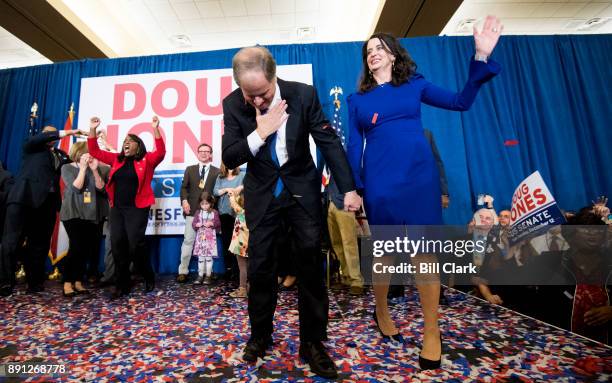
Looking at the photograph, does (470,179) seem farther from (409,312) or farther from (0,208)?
(0,208)

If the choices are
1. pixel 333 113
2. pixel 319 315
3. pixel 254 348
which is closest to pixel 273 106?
pixel 319 315

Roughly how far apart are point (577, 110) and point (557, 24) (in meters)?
1.86

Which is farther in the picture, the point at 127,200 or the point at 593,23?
the point at 593,23

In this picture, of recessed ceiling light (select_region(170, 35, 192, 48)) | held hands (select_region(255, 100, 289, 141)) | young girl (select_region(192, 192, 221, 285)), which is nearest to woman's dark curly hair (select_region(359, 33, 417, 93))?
held hands (select_region(255, 100, 289, 141))

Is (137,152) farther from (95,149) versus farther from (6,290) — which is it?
(6,290)

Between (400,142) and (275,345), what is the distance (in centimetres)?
136

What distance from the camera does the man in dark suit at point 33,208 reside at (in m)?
3.19

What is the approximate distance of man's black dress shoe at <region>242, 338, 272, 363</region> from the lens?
1562 millimetres

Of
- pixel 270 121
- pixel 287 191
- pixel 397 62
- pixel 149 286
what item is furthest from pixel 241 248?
pixel 397 62

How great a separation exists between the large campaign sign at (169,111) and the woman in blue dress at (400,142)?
3.29 m

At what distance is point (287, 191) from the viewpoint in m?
1.50

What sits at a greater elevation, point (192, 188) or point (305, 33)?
point (305, 33)

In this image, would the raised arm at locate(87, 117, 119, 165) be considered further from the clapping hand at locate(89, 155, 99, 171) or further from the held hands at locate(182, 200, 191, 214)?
the held hands at locate(182, 200, 191, 214)

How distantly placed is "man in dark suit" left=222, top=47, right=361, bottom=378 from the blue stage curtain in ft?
11.5
